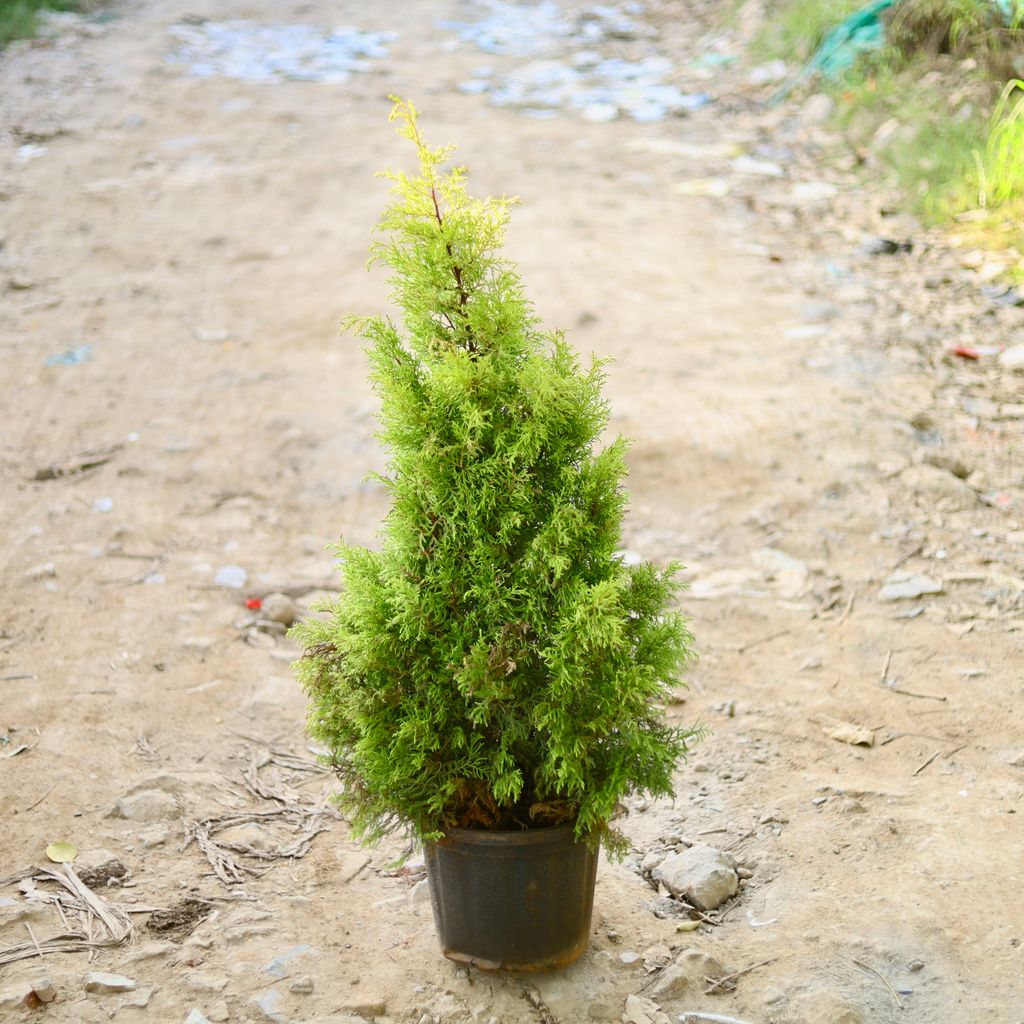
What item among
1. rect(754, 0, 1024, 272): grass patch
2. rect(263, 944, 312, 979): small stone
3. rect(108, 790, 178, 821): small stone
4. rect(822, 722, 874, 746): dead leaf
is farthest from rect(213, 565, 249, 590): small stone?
rect(754, 0, 1024, 272): grass patch

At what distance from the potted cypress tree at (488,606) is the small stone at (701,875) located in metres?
0.60

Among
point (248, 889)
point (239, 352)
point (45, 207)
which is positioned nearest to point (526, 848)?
point (248, 889)

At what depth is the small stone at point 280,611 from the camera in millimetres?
4648

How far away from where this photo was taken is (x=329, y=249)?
8.03 metres

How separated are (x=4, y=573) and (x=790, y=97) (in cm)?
818

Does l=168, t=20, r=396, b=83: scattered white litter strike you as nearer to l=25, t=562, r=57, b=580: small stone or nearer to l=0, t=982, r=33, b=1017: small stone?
l=25, t=562, r=57, b=580: small stone

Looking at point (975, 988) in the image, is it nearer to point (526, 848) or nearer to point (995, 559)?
point (526, 848)

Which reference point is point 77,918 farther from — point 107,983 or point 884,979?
point 884,979

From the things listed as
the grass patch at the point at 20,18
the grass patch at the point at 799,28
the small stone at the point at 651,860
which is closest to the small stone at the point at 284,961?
the small stone at the point at 651,860

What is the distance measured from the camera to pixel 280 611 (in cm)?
465

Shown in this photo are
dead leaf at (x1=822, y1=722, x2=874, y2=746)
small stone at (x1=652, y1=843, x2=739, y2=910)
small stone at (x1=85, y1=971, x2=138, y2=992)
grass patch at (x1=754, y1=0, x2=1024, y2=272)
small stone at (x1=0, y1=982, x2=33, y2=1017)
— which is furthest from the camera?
grass patch at (x1=754, y1=0, x2=1024, y2=272)

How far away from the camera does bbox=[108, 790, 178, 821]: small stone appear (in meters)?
3.47

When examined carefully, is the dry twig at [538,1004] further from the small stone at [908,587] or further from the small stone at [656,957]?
the small stone at [908,587]

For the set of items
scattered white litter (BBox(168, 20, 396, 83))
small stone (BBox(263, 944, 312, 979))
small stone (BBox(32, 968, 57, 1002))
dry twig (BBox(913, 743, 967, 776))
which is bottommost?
dry twig (BBox(913, 743, 967, 776))
